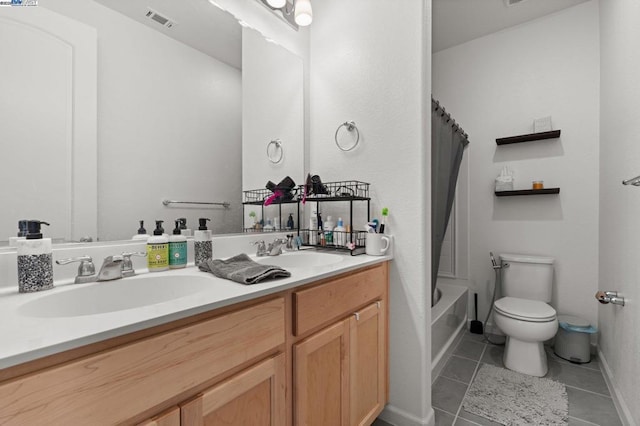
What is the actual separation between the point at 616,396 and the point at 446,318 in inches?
36.5

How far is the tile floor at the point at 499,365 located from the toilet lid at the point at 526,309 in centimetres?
40

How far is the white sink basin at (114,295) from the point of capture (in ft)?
2.52

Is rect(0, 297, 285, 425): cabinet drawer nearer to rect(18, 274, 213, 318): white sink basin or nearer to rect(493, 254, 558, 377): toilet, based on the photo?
rect(18, 274, 213, 318): white sink basin

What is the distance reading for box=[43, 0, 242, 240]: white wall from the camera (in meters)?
1.08

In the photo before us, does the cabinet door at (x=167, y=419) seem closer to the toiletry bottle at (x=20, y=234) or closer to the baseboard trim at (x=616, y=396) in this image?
the toiletry bottle at (x=20, y=234)

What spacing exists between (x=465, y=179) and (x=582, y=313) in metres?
1.36

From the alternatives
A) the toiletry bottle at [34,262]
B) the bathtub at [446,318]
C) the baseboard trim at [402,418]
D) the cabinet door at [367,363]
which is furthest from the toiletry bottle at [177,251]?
the bathtub at [446,318]

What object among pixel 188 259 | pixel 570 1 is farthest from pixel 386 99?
pixel 570 1

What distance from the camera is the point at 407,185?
147 centimetres

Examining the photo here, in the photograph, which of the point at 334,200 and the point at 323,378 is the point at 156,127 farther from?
the point at 323,378

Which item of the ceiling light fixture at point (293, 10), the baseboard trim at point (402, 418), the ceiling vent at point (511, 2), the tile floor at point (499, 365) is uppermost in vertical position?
the ceiling vent at point (511, 2)

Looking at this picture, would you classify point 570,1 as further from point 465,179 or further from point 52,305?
point 52,305

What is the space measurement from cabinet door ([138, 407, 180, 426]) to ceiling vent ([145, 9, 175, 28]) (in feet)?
4.59

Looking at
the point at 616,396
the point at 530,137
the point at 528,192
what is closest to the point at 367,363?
the point at 616,396
